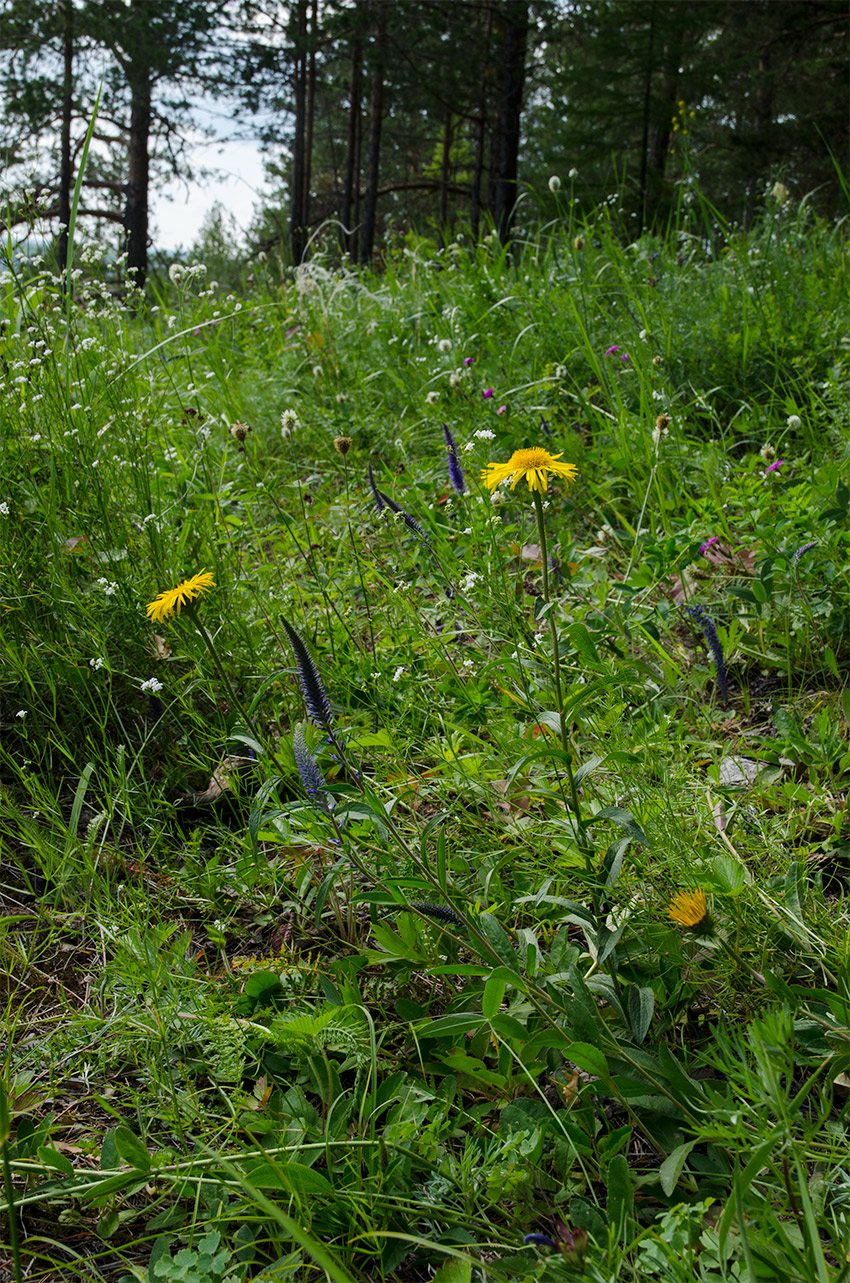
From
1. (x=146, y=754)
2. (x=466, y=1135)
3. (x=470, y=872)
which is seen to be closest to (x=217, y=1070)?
(x=466, y=1135)

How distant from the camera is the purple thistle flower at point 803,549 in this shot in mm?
1751

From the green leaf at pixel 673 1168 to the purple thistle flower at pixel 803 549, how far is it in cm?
125

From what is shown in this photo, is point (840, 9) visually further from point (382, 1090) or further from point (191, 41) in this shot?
point (382, 1090)

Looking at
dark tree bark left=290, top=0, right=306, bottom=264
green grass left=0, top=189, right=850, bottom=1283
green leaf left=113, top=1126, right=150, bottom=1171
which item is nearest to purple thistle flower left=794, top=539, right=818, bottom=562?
green grass left=0, top=189, right=850, bottom=1283

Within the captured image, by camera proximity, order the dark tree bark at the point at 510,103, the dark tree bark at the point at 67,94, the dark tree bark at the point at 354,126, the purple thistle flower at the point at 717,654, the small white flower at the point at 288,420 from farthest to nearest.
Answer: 1. the dark tree bark at the point at 354,126
2. the dark tree bark at the point at 67,94
3. the dark tree bark at the point at 510,103
4. the small white flower at the point at 288,420
5. the purple thistle flower at the point at 717,654

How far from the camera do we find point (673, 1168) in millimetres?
927

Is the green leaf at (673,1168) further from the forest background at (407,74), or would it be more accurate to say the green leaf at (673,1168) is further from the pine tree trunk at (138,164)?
the pine tree trunk at (138,164)

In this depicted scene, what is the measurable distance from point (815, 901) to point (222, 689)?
4.49 feet

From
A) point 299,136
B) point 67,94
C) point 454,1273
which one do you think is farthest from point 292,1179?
point 67,94

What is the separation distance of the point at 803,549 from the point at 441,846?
1137 millimetres

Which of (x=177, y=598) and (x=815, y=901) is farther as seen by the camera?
(x=177, y=598)

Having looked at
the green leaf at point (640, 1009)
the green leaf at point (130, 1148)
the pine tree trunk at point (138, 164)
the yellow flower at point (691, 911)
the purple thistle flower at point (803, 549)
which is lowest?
the green leaf at point (130, 1148)

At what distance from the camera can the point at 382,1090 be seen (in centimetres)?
109

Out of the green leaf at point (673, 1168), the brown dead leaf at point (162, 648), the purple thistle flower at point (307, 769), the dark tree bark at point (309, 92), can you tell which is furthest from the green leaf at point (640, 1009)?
the dark tree bark at point (309, 92)
